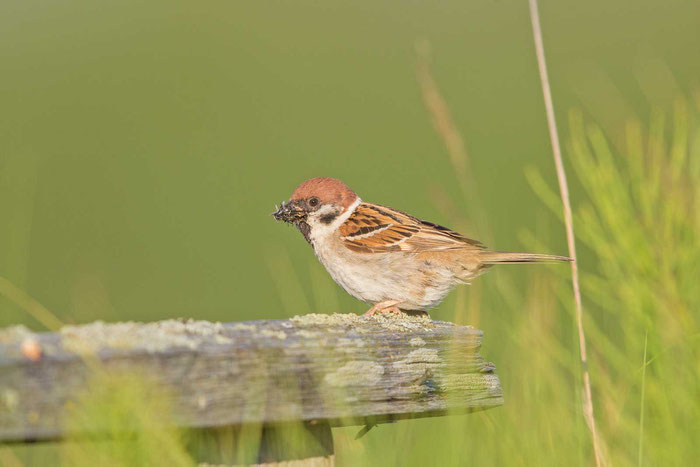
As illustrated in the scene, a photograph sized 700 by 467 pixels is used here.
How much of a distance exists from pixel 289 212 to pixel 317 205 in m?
0.15

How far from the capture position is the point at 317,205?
4367 millimetres

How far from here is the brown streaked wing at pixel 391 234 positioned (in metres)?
4.44

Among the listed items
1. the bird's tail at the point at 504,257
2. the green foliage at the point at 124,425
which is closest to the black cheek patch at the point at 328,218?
the bird's tail at the point at 504,257

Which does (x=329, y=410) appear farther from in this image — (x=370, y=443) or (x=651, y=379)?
(x=651, y=379)

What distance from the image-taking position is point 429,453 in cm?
325

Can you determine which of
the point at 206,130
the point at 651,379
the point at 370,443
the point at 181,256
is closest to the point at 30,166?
the point at 370,443

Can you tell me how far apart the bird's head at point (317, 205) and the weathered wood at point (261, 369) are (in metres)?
1.62

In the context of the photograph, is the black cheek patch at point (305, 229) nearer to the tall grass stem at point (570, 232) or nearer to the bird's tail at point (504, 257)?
the bird's tail at point (504, 257)

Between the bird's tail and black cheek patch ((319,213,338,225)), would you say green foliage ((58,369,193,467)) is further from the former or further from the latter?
the bird's tail

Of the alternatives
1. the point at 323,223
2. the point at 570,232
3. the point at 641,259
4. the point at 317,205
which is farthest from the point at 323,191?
the point at 641,259

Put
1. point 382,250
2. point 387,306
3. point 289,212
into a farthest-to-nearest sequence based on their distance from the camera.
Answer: point 382,250 < point 289,212 < point 387,306

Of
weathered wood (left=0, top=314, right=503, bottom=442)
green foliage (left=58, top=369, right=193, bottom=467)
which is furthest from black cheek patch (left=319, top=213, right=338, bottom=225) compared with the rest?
green foliage (left=58, top=369, right=193, bottom=467)

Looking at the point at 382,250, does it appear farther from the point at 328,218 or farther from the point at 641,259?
the point at 641,259

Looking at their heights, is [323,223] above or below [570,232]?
above
